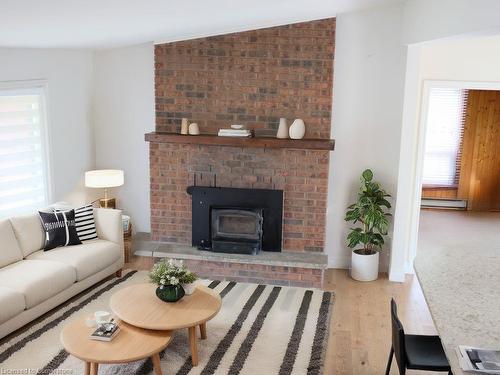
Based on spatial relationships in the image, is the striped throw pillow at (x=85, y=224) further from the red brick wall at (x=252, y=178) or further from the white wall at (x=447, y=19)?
the white wall at (x=447, y=19)

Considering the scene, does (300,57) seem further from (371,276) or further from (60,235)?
(60,235)

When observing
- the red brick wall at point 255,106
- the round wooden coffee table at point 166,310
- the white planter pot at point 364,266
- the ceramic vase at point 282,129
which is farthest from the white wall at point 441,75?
the round wooden coffee table at point 166,310

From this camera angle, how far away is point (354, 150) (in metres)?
5.72

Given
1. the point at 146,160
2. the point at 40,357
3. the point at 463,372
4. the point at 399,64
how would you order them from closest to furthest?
the point at 463,372, the point at 40,357, the point at 399,64, the point at 146,160

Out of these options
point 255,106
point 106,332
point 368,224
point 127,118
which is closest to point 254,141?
point 255,106

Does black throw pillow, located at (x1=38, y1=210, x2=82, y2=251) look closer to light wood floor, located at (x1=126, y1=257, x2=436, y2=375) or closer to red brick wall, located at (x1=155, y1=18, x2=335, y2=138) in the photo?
light wood floor, located at (x1=126, y1=257, x2=436, y2=375)

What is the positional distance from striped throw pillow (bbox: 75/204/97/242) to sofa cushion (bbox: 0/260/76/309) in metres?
0.60

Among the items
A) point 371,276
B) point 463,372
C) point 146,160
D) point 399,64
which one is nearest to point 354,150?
point 399,64

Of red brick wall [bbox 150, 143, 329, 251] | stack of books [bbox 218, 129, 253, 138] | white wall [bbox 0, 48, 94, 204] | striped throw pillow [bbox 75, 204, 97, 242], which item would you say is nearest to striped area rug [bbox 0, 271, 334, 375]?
striped throw pillow [bbox 75, 204, 97, 242]

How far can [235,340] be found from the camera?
4.19 metres

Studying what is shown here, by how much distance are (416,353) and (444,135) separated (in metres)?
6.02

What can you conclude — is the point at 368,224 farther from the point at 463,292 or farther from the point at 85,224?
the point at 85,224

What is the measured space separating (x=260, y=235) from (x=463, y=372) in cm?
353

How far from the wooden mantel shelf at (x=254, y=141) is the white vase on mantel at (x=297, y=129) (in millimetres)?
67
